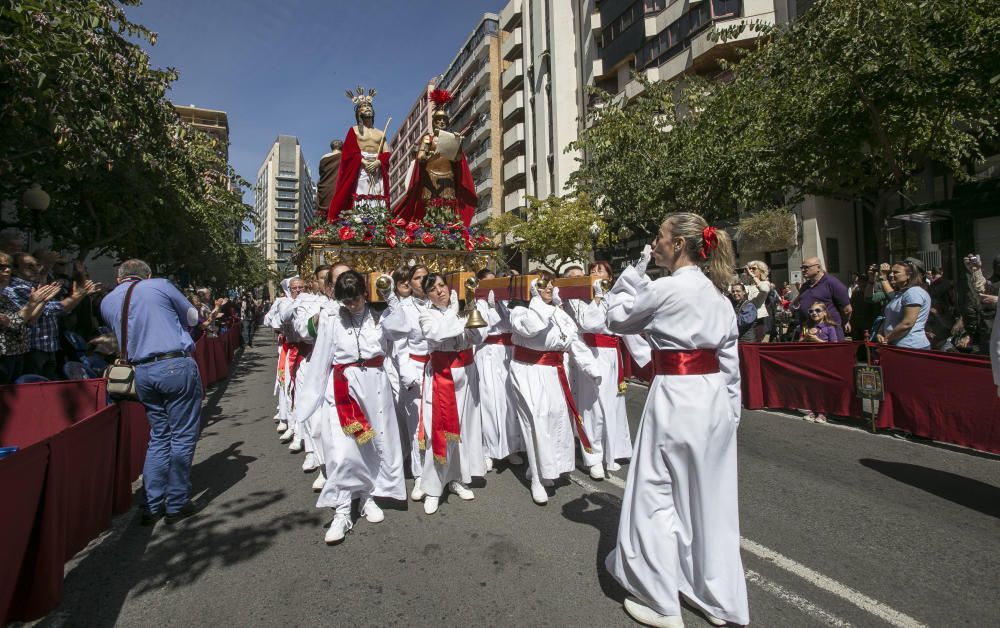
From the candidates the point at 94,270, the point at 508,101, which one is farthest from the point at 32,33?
the point at 508,101

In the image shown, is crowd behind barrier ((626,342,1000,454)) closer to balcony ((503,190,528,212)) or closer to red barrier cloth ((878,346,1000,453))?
red barrier cloth ((878,346,1000,453))

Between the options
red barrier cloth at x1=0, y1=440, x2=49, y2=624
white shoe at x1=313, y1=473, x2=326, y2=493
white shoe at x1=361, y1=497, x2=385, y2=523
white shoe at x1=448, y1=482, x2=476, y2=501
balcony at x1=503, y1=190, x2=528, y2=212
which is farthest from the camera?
balcony at x1=503, y1=190, x2=528, y2=212

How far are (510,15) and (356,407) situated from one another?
4332 centimetres

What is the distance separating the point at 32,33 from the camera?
523cm

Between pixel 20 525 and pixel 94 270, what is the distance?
712 inches

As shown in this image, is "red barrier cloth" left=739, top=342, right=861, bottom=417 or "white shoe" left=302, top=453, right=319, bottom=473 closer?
"white shoe" left=302, top=453, right=319, bottom=473

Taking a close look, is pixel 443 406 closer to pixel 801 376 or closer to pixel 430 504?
pixel 430 504

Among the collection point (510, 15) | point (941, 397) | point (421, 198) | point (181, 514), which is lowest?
point (181, 514)

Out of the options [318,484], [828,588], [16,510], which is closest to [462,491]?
[318,484]

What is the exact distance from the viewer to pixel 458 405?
14.6 ft

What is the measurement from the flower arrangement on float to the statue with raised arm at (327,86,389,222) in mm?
112

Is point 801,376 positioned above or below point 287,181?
below

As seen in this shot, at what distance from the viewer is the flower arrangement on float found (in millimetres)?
6203

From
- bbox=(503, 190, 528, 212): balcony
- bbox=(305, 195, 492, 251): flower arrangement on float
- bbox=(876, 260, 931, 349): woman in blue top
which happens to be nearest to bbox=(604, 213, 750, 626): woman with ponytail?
bbox=(305, 195, 492, 251): flower arrangement on float
